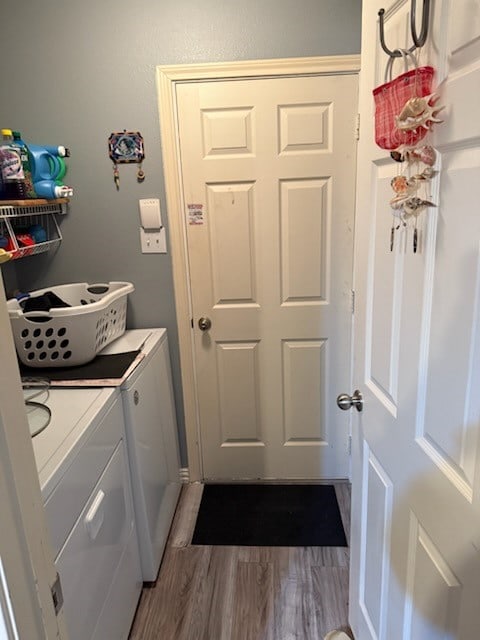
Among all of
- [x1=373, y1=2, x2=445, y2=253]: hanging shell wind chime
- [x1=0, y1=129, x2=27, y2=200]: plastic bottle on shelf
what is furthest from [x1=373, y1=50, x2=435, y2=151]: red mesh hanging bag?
[x1=0, y1=129, x2=27, y2=200]: plastic bottle on shelf

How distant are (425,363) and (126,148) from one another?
168 centimetres

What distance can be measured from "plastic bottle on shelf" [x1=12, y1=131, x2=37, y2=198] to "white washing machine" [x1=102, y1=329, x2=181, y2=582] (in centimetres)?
69

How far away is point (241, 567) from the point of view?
6.15 feet

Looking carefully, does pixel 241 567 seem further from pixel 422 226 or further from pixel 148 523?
pixel 422 226

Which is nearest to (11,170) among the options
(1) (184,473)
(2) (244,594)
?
(1) (184,473)

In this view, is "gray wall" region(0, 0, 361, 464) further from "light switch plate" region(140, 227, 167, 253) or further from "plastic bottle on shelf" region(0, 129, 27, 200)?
"plastic bottle on shelf" region(0, 129, 27, 200)

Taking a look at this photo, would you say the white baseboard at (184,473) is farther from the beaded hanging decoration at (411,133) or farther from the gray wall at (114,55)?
the beaded hanging decoration at (411,133)

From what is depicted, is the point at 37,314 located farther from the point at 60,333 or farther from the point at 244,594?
the point at 244,594

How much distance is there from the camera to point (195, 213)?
2.09m

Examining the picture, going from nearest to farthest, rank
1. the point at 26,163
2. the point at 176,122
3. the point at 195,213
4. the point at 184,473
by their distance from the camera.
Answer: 1. the point at 26,163
2. the point at 176,122
3. the point at 195,213
4. the point at 184,473

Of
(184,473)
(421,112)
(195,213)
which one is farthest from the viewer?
(184,473)

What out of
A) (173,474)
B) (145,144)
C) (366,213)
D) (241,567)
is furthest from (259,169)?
(241,567)

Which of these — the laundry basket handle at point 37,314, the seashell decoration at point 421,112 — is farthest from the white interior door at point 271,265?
the seashell decoration at point 421,112

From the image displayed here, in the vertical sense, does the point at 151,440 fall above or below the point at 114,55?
below
